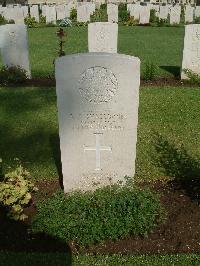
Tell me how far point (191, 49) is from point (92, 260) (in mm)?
7556

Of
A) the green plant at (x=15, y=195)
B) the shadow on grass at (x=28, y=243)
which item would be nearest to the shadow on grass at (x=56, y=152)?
the green plant at (x=15, y=195)

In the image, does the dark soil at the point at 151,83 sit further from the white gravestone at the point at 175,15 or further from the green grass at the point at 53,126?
the white gravestone at the point at 175,15

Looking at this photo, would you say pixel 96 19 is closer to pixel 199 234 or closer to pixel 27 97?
pixel 27 97

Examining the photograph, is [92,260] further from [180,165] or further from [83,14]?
[83,14]

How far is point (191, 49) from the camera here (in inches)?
400

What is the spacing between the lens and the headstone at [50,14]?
24.4 metres

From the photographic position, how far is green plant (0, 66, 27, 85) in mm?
10242

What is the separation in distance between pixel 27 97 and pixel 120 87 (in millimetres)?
5329

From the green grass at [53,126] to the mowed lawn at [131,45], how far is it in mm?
2447

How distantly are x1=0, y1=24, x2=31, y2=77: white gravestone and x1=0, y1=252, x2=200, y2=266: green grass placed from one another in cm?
730

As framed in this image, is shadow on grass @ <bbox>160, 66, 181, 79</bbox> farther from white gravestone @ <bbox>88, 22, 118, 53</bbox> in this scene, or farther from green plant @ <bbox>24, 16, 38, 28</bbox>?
green plant @ <bbox>24, 16, 38, 28</bbox>

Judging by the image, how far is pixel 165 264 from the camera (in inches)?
153

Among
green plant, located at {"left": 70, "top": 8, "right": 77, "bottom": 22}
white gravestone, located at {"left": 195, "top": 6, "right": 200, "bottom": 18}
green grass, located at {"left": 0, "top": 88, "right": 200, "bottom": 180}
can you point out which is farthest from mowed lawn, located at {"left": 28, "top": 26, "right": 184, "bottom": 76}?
white gravestone, located at {"left": 195, "top": 6, "right": 200, "bottom": 18}

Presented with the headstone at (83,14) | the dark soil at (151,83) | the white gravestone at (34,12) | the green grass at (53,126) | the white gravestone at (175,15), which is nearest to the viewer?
the green grass at (53,126)
